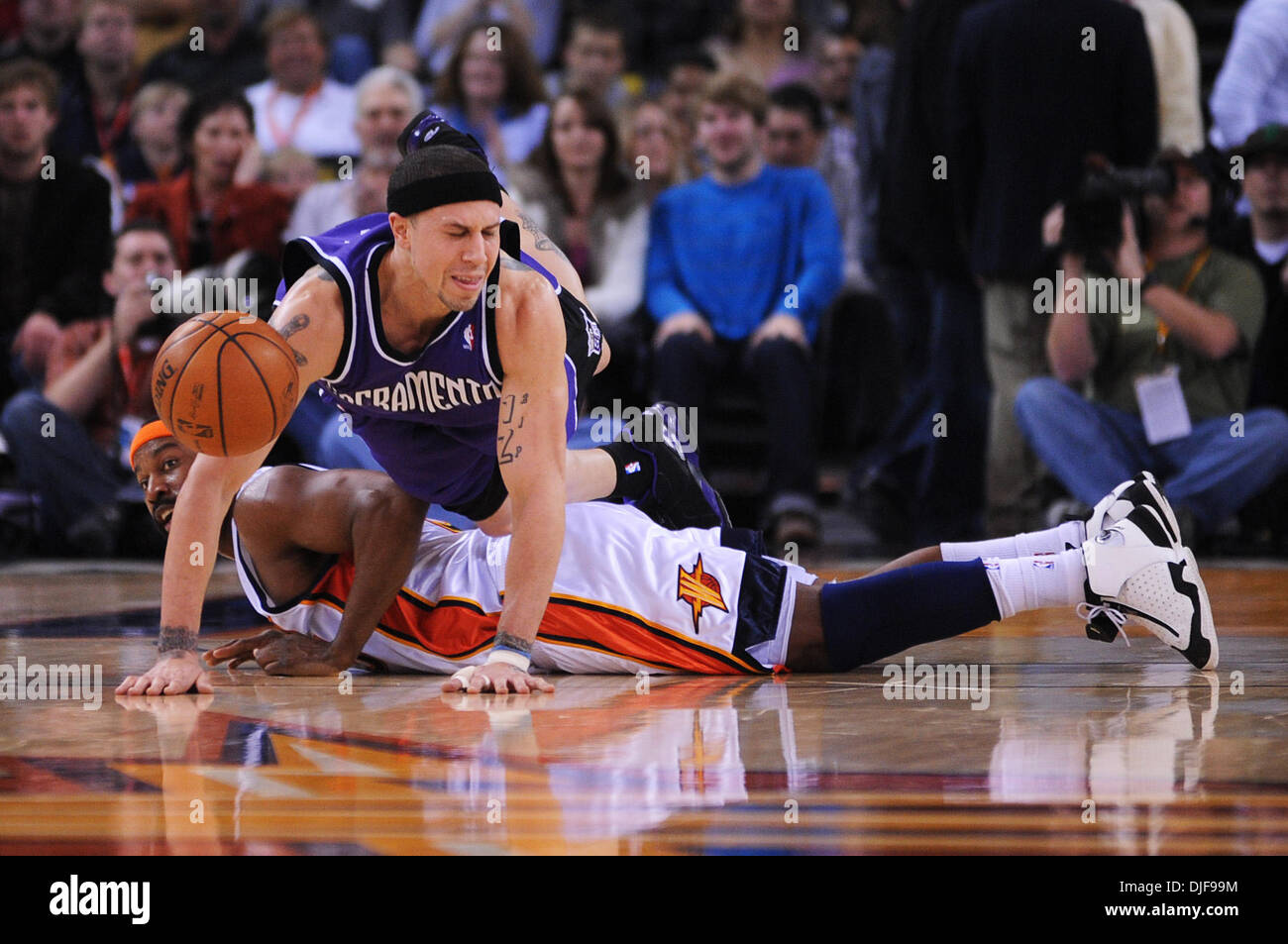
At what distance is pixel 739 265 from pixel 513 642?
3.50m

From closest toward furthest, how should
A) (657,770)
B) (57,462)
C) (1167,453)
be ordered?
(657,770) < (1167,453) < (57,462)

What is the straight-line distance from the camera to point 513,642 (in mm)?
3156

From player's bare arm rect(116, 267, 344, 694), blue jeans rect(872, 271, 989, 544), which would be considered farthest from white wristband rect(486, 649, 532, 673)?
blue jeans rect(872, 271, 989, 544)

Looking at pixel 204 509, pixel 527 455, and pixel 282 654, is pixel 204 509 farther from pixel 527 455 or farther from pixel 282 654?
pixel 527 455

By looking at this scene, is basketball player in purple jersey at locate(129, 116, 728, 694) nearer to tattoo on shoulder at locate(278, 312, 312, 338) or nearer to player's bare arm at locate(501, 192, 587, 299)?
tattoo on shoulder at locate(278, 312, 312, 338)

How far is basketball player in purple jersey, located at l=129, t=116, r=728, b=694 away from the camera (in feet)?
10.3

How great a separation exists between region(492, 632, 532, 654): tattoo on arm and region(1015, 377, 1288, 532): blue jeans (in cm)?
302

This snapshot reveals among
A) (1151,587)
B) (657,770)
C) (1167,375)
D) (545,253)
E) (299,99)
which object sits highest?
(299,99)

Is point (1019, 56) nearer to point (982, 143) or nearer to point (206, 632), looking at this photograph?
point (982, 143)

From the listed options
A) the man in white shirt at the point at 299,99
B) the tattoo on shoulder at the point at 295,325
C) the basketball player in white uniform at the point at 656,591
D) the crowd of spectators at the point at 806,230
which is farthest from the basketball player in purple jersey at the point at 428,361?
the man in white shirt at the point at 299,99

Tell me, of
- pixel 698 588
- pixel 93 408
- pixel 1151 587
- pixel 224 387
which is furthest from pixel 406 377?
pixel 93 408

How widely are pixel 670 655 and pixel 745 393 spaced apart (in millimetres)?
3182
